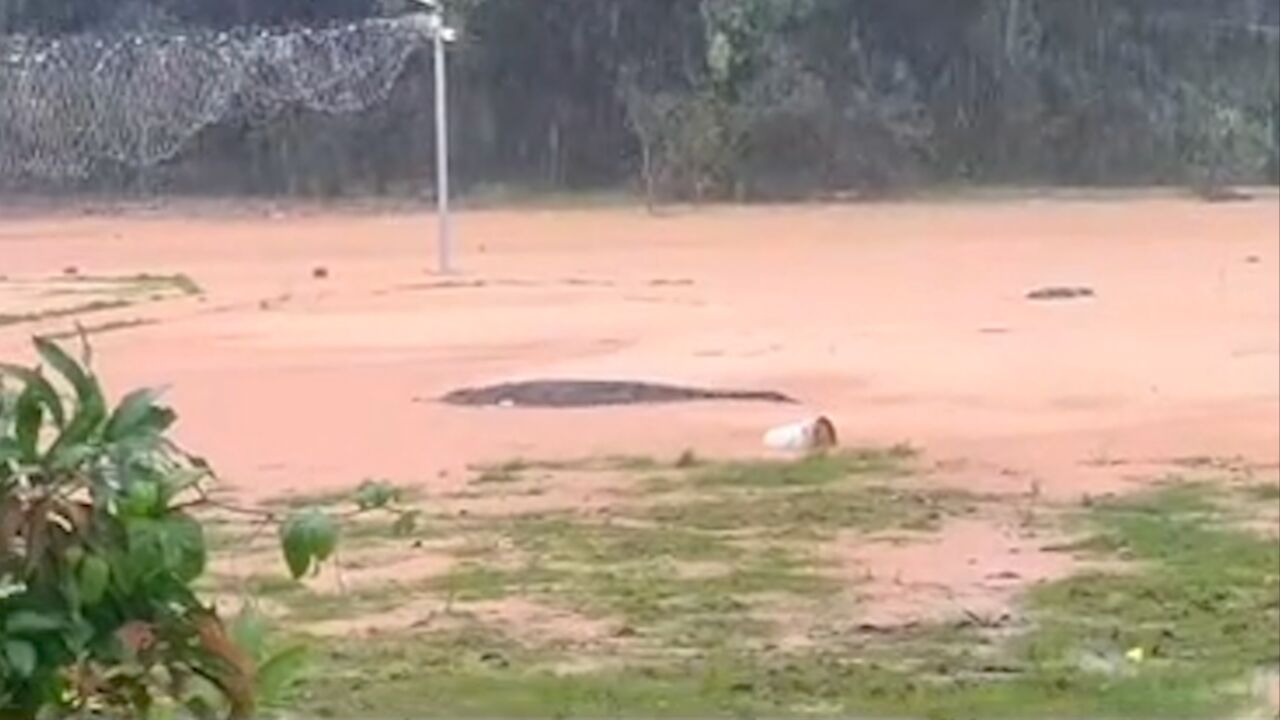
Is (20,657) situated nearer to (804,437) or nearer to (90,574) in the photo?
(90,574)

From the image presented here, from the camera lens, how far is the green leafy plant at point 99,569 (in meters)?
1.20

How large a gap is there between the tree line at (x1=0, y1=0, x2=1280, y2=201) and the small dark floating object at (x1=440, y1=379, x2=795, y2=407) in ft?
3.39

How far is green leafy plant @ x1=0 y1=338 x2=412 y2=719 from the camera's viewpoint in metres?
1.20

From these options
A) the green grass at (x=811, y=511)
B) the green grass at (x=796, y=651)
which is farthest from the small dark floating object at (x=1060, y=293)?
the green grass at (x=796, y=651)

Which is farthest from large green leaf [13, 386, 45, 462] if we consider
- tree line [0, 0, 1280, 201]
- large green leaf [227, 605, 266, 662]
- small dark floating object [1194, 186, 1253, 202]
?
small dark floating object [1194, 186, 1253, 202]

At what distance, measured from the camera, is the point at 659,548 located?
5516mm

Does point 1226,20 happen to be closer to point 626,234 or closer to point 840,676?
point 840,676

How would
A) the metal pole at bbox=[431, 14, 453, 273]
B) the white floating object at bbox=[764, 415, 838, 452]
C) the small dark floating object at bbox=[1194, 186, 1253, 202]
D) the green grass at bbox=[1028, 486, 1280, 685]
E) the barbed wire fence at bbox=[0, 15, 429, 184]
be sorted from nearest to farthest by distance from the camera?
1. the barbed wire fence at bbox=[0, 15, 429, 184]
2. the green grass at bbox=[1028, 486, 1280, 685]
3. the white floating object at bbox=[764, 415, 838, 452]
4. the metal pole at bbox=[431, 14, 453, 273]
5. the small dark floating object at bbox=[1194, 186, 1253, 202]

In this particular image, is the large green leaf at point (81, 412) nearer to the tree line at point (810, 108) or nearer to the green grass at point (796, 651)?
the green grass at point (796, 651)

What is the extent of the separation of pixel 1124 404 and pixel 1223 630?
4449 mm

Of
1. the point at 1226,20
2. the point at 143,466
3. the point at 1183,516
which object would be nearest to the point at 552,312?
the point at 1226,20

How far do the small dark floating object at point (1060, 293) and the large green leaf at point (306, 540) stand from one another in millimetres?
12386

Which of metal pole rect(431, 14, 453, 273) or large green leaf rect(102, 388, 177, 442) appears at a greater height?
large green leaf rect(102, 388, 177, 442)

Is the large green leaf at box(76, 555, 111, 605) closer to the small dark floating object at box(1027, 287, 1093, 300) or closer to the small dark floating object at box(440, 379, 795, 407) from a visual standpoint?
the small dark floating object at box(440, 379, 795, 407)
